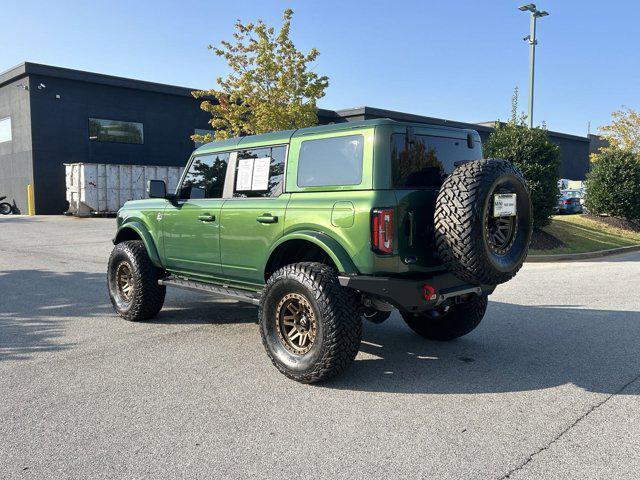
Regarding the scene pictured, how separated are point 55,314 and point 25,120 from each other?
2337cm

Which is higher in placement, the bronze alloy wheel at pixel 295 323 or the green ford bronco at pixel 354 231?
the green ford bronco at pixel 354 231

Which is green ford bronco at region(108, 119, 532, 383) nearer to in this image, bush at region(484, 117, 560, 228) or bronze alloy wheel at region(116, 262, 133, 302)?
bronze alloy wheel at region(116, 262, 133, 302)

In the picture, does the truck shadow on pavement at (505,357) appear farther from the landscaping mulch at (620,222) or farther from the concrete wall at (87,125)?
the concrete wall at (87,125)

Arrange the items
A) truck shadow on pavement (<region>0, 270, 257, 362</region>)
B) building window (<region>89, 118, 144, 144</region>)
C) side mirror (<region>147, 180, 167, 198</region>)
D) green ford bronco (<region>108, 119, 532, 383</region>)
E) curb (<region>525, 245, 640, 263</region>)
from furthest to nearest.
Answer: building window (<region>89, 118, 144, 144</region>) < curb (<region>525, 245, 640, 263</region>) < side mirror (<region>147, 180, 167, 198</region>) < truck shadow on pavement (<region>0, 270, 257, 362</region>) < green ford bronco (<region>108, 119, 532, 383</region>)

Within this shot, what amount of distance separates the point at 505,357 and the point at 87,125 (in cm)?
2676

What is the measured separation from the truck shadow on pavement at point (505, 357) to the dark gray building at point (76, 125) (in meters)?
22.5

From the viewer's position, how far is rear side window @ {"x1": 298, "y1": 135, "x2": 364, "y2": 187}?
14.1 ft

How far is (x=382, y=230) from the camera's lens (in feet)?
13.0

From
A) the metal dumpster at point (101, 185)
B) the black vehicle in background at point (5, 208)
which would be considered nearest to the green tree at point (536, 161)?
the metal dumpster at point (101, 185)

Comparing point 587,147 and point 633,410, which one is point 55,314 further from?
point 587,147

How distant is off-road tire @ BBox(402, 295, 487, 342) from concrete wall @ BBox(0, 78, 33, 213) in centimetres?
2578

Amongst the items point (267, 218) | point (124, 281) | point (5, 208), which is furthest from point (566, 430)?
point (5, 208)

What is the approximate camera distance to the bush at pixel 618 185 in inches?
722

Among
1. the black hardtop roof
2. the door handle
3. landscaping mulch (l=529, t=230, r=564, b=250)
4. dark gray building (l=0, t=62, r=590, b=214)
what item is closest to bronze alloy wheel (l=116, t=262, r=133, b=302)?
the black hardtop roof
